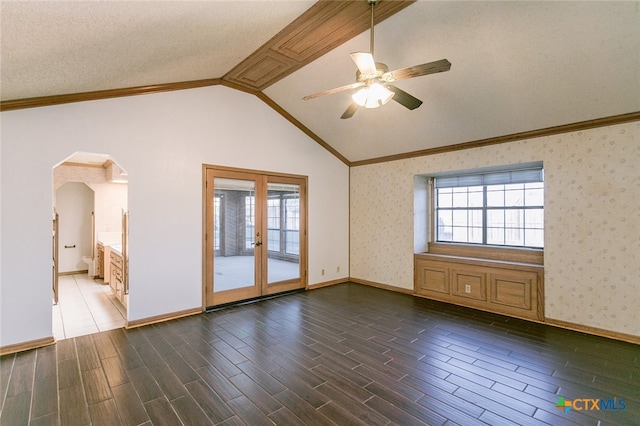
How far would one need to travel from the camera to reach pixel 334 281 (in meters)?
6.46

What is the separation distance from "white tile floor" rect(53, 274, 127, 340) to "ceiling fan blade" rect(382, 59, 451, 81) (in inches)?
175

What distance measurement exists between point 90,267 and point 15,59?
601 cm

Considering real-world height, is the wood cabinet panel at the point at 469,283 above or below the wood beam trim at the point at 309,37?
below

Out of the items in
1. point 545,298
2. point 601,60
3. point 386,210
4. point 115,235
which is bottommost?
point 545,298

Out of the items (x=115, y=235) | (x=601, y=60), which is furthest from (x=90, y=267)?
(x=601, y=60)

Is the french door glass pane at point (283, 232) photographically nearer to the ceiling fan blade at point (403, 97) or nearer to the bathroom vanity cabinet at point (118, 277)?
the bathroom vanity cabinet at point (118, 277)

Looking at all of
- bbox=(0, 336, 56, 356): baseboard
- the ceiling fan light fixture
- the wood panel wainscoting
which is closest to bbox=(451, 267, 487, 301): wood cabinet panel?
the wood panel wainscoting

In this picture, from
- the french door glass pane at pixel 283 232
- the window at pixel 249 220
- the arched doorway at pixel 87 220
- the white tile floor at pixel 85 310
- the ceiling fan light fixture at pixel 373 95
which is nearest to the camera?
the ceiling fan light fixture at pixel 373 95

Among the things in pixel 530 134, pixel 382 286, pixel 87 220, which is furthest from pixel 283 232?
pixel 87 220

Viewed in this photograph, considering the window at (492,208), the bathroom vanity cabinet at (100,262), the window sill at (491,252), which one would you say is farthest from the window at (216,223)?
the window at (492,208)

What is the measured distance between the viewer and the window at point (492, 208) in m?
4.66

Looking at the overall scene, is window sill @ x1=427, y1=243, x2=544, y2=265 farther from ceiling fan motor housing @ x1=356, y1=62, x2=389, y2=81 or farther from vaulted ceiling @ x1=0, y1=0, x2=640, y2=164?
ceiling fan motor housing @ x1=356, y1=62, x2=389, y2=81

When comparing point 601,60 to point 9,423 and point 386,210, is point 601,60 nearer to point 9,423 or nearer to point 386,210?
point 386,210

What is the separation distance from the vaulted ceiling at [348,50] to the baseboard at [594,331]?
2591mm
